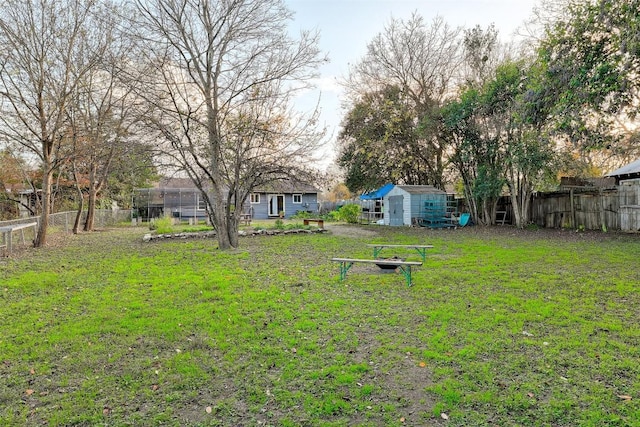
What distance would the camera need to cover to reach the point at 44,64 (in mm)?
11594

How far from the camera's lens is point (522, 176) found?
17.2 metres

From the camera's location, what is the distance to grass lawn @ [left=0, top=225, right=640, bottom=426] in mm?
2838

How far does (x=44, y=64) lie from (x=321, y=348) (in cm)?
1285

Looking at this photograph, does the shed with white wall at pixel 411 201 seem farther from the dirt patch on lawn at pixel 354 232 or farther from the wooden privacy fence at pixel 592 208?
the wooden privacy fence at pixel 592 208

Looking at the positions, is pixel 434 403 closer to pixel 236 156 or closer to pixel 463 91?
pixel 236 156

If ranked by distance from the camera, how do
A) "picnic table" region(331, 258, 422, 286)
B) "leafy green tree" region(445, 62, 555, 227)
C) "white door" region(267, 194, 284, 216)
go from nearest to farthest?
"picnic table" region(331, 258, 422, 286) → "leafy green tree" region(445, 62, 555, 227) → "white door" region(267, 194, 284, 216)

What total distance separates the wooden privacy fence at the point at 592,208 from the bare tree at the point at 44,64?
732 inches

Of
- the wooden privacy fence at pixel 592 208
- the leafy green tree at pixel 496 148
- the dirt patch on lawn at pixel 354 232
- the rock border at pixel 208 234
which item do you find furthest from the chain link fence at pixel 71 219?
the wooden privacy fence at pixel 592 208

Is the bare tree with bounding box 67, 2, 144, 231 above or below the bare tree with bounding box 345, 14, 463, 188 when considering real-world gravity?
below

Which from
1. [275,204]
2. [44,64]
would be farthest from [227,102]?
[275,204]

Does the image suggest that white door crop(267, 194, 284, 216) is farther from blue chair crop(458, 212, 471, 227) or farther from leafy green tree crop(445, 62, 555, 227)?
leafy green tree crop(445, 62, 555, 227)

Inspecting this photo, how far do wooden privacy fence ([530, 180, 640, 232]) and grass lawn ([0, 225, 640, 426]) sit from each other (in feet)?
28.7

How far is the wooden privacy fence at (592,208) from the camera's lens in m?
14.3

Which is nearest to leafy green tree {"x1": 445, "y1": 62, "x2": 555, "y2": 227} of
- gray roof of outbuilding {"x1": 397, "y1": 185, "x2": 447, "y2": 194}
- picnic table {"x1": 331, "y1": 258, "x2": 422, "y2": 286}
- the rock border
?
gray roof of outbuilding {"x1": 397, "y1": 185, "x2": 447, "y2": 194}
